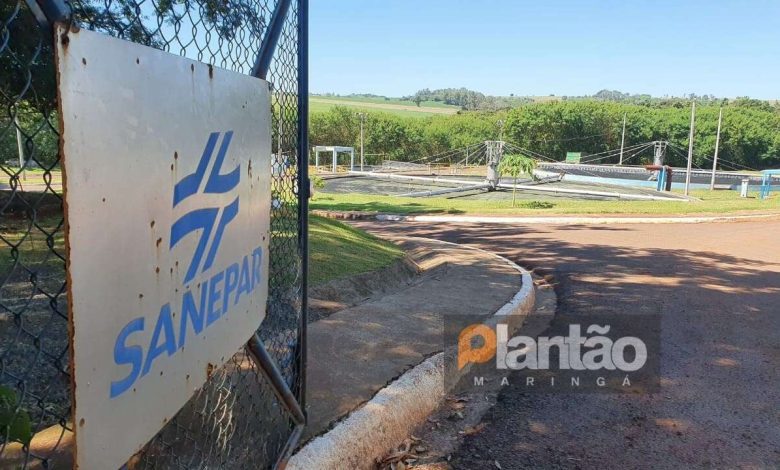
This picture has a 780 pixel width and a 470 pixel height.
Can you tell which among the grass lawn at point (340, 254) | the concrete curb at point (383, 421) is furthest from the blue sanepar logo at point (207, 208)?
the grass lawn at point (340, 254)

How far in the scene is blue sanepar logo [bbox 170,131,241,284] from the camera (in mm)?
1647

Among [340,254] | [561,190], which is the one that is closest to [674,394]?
[340,254]

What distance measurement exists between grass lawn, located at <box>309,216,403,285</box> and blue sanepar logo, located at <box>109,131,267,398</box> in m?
4.70

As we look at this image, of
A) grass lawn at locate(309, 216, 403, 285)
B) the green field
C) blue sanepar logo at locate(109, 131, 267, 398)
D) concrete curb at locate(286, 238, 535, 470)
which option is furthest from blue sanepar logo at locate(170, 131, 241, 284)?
the green field

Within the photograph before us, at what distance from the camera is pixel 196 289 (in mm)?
1823

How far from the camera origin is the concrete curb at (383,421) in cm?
327

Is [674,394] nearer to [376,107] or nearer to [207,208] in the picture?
[207,208]

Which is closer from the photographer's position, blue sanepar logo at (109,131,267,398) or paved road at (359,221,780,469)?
blue sanepar logo at (109,131,267,398)

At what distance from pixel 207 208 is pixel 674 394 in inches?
161

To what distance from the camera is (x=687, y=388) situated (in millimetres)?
4621

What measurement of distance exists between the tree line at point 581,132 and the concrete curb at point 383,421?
251 ft

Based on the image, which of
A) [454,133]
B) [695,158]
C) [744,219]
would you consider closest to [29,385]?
[744,219]

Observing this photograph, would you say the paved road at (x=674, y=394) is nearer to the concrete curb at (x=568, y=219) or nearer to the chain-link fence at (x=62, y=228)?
the chain-link fence at (x=62, y=228)

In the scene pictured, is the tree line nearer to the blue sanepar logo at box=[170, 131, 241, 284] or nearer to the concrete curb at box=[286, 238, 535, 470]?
the concrete curb at box=[286, 238, 535, 470]
